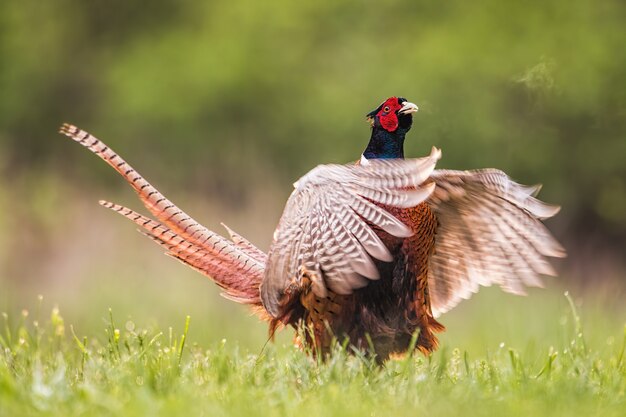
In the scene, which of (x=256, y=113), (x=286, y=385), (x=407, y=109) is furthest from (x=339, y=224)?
(x=256, y=113)

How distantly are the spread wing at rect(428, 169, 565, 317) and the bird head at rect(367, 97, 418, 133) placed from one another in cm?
36

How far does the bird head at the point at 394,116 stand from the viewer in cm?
480

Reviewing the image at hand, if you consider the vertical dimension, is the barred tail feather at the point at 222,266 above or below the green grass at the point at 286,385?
above

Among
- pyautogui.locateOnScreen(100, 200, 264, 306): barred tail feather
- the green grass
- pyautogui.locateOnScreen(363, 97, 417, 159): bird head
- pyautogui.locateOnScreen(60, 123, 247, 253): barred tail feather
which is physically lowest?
the green grass

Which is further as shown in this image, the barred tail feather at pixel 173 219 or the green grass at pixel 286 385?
the barred tail feather at pixel 173 219

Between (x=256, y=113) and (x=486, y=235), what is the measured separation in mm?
7775

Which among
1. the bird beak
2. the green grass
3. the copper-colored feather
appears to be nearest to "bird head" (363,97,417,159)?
the bird beak

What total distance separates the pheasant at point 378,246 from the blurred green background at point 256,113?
2.74 metres

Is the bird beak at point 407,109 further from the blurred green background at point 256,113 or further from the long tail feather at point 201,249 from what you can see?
the blurred green background at point 256,113

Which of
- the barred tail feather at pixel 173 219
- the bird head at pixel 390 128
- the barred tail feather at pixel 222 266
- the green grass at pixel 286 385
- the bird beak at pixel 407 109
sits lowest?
the green grass at pixel 286 385

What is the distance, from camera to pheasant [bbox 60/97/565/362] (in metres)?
4.27

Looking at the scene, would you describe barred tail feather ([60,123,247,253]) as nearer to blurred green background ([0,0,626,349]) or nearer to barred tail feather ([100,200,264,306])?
barred tail feather ([100,200,264,306])

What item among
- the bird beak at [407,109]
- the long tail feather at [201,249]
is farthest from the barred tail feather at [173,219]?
the bird beak at [407,109]

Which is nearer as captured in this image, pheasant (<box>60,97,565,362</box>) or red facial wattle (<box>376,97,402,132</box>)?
pheasant (<box>60,97,565,362</box>)
